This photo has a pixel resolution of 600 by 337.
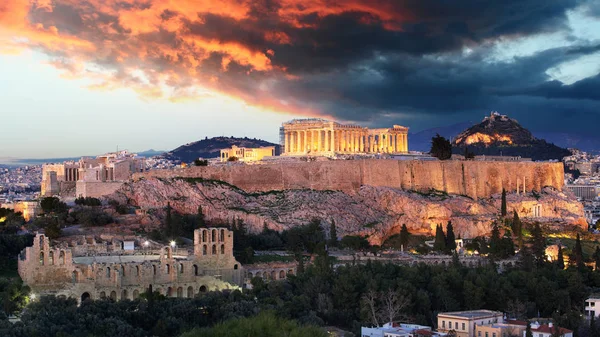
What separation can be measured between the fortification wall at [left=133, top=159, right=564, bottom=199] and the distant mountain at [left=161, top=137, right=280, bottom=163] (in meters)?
58.5

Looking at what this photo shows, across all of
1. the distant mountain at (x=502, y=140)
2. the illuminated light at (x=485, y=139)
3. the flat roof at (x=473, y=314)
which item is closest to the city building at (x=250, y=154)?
the distant mountain at (x=502, y=140)

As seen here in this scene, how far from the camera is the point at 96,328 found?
38656 millimetres

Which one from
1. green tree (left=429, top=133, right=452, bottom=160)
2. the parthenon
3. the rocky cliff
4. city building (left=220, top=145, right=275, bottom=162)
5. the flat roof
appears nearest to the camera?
the flat roof

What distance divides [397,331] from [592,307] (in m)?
13.8

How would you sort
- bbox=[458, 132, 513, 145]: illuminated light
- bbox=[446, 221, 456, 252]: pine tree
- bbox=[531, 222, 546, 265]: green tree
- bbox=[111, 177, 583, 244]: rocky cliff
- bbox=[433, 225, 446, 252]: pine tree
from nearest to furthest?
bbox=[531, 222, 546, 265]: green tree → bbox=[433, 225, 446, 252]: pine tree → bbox=[446, 221, 456, 252]: pine tree → bbox=[111, 177, 583, 244]: rocky cliff → bbox=[458, 132, 513, 145]: illuminated light

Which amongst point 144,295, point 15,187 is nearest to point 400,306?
point 144,295

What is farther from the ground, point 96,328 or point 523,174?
point 523,174

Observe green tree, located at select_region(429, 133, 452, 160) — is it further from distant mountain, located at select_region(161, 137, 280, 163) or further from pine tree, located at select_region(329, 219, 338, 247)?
distant mountain, located at select_region(161, 137, 280, 163)

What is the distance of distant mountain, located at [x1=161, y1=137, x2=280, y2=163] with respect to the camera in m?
147

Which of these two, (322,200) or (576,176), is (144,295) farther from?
(576,176)

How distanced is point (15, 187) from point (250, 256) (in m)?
66.4

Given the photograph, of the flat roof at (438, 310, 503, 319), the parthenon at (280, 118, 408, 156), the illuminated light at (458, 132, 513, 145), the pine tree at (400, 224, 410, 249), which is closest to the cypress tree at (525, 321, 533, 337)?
the flat roof at (438, 310, 503, 319)

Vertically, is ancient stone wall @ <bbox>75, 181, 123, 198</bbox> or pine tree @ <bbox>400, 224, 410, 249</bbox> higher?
ancient stone wall @ <bbox>75, 181, 123, 198</bbox>

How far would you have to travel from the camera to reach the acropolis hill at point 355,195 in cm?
7031
